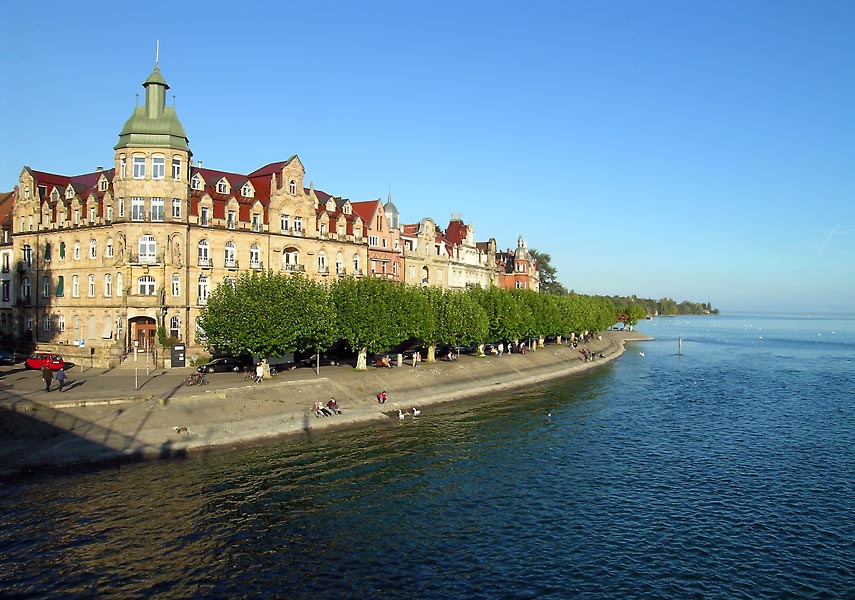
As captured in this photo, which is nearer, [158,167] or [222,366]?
[222,366]

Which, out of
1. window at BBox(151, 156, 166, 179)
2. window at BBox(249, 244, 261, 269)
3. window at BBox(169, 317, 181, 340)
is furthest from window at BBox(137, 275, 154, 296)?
window at BBox(249, 244, 261, 269)

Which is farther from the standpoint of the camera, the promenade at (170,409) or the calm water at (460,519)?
the promenade at (170,409)

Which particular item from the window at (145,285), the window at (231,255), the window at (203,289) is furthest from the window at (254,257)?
the window at (145,285)

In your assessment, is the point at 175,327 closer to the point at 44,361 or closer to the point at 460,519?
the point at 44,361

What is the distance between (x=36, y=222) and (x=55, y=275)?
9.28 metres

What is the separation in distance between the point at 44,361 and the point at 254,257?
3001 centimetres

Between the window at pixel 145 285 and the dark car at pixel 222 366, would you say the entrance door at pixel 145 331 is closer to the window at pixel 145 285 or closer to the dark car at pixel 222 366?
the window at pixel 145 285

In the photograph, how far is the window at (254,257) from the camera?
9119 cm

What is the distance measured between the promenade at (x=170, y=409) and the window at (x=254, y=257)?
64.2 ft

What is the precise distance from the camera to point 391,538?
35.9 m

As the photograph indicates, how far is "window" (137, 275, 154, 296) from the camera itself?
263ft

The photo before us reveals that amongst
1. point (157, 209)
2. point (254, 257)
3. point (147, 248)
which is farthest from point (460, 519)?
point (254, 257)

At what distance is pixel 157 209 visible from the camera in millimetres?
81000

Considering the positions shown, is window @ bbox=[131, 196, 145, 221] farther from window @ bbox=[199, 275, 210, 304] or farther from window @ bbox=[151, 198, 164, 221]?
window @ bbox=[199, 275, 210, 304]
